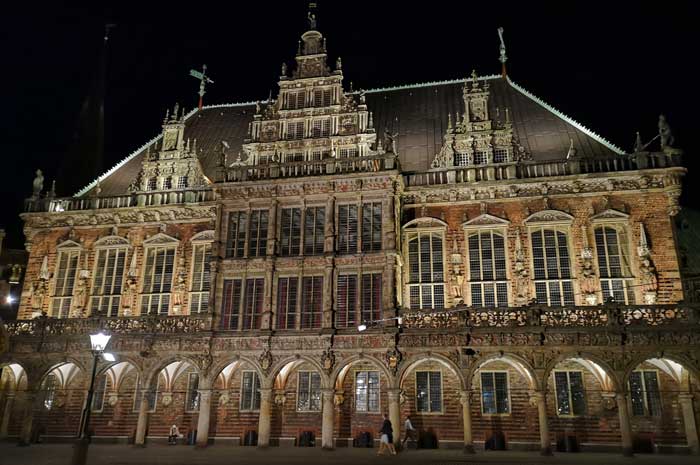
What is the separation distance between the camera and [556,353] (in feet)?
79.8

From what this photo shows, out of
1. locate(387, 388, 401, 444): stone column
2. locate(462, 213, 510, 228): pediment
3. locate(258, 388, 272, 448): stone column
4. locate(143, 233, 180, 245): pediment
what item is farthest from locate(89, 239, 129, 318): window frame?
locate(462, 213, 510, 228): pediment

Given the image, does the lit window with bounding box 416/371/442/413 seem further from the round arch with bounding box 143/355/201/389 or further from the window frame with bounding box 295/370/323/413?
the round arch with bounding box 143/355/201/389

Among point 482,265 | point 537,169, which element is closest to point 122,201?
point 482,265

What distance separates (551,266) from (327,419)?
12542 millimetres

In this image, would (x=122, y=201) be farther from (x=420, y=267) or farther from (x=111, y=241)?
(x=420, y=267)

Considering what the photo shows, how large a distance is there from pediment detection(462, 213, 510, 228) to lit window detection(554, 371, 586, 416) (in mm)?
7378

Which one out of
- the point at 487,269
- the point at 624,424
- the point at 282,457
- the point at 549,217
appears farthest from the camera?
the point at 487,269

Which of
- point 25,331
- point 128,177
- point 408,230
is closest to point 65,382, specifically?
point 25,331

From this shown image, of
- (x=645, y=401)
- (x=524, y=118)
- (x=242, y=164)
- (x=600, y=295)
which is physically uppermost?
(x=524, y=118)

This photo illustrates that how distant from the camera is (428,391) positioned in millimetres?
27359

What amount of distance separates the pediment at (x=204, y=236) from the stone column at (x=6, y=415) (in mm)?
11777

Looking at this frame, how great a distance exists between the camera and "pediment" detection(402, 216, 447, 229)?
29.7 meters

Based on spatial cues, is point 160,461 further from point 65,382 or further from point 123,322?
point 65,382

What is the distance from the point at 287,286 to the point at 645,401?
54.1 feet
